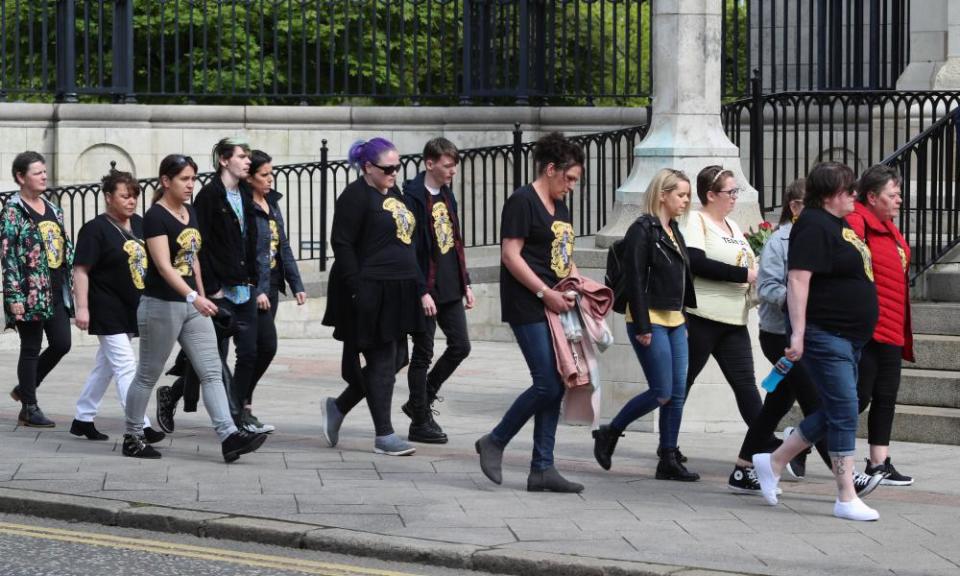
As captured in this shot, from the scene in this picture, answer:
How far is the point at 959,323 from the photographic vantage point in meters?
11.5

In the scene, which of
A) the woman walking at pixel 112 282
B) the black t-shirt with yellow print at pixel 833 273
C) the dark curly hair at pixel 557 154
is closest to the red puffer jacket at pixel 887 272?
the black t-shirt with yellow print at pixel 833 273

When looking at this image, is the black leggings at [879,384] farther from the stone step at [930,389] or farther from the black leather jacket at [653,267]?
the stone step at [930,389]

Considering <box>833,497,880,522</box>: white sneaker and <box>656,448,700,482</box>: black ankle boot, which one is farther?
<box>656,448,700,482</box>: black ankle boot

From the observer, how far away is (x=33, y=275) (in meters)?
10.8

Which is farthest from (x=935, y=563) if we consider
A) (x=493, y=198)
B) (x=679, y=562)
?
(x=493, y=198)

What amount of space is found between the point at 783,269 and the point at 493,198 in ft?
30.2

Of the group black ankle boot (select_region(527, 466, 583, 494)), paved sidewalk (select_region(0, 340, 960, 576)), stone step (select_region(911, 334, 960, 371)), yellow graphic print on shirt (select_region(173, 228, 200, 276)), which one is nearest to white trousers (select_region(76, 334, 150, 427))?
paved sidewalk (select_region(0, 340, 960, 576))

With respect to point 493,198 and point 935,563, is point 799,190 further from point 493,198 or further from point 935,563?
point 493,198

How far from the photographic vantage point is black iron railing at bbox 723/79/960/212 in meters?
12.6

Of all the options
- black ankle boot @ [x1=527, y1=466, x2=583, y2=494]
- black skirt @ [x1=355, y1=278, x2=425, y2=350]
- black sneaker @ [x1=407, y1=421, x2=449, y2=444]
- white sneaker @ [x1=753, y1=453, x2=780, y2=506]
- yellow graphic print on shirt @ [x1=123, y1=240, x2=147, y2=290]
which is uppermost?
yellow graphic print on shirt @ [x1=123, y1=240, x2=147, y2=290]

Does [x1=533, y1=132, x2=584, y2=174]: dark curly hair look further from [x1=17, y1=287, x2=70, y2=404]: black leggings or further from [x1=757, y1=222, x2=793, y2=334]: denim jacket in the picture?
[x1=17, y1=287, x2=70, y2=404]: black leggings

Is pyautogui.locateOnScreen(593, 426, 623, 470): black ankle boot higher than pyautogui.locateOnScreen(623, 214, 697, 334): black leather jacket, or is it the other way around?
pyautogui.locateOnScreen(623, 214, 697, 334): black leather jacket

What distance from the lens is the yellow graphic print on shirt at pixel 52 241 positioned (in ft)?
35.6

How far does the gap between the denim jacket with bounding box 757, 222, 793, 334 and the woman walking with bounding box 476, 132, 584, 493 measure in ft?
3.03
